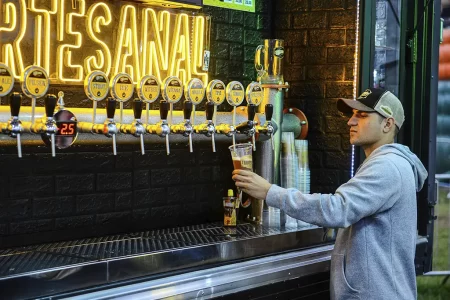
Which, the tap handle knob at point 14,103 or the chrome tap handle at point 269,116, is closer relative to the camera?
the tap handle knob at point 14,103

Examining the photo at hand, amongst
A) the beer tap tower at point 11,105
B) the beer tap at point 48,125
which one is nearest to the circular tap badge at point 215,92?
the beer tap at point 48,125

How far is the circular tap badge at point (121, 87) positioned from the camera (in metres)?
3.22

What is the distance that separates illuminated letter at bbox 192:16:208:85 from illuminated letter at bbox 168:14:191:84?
0.18 ft

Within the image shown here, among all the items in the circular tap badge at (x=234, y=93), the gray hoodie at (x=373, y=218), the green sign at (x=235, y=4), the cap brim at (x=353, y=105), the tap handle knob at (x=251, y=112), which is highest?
the green sign at (x=235, y=4)

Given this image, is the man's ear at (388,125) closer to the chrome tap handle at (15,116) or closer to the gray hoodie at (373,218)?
the gray hoodie at (373,218)

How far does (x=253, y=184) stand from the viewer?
3191 millimetres

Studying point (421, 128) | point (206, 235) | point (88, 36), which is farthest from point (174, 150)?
point (421, 128)

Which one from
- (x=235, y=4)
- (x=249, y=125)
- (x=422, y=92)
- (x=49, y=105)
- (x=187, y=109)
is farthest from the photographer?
(x=422, y=92)

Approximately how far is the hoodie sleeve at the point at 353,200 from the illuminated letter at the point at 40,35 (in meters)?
1.23

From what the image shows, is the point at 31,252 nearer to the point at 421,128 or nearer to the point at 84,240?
the point at 84,240

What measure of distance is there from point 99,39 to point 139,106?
53cm

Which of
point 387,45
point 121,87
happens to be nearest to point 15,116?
point 121,87

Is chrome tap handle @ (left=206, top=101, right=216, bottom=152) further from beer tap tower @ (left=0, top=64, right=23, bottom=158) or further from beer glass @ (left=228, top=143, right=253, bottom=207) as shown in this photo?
beer tap tower @ (left=0, top=64, right=23, bottom=158)

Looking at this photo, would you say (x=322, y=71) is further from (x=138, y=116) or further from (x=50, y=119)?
(x=50, y=119)
